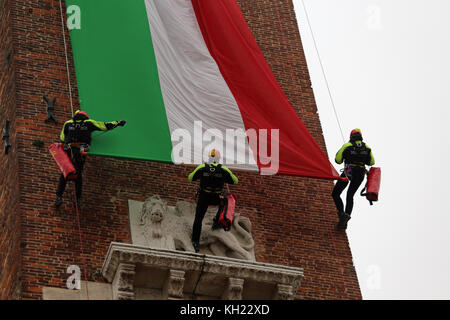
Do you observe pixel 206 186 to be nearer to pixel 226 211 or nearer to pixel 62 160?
pixel 226 211

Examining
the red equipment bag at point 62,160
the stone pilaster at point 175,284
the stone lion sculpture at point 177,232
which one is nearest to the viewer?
the stone pilaster at point 175,284

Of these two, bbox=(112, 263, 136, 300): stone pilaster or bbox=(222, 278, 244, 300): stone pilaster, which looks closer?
bbox=(112, 263, 136, 300): stone pilaster

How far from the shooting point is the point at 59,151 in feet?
76.1

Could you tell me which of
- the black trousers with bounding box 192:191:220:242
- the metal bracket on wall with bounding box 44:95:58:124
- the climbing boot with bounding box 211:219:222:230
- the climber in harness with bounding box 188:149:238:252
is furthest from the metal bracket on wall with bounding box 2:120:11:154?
the climbing boot with bounding box 211:219:222:230

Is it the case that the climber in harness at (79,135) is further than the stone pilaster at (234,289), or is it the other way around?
the climber in harness at (79,135)

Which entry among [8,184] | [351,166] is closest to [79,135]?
[8,184]

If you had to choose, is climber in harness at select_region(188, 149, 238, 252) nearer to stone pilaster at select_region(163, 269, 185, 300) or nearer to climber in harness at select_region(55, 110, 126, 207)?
stone pilaster at select_region(163, 269, 185, 300)

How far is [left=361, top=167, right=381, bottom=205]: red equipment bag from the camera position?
2477 cm

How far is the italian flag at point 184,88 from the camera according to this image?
79.1 ft

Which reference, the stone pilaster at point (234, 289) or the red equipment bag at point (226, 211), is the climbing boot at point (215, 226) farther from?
the stone pilaster at point (234, 289)

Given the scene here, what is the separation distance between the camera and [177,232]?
23.6m

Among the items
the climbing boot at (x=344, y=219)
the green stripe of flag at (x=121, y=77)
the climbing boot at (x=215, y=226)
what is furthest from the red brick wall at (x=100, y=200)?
the climbing boot at (x=215, y=226)

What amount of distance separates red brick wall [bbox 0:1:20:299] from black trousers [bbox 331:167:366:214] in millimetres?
6635
